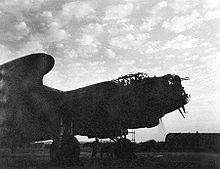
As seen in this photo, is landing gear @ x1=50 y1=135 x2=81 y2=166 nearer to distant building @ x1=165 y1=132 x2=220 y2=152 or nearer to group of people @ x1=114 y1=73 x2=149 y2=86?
group of people @ x1=114 y1=73 x2=149 y2=86

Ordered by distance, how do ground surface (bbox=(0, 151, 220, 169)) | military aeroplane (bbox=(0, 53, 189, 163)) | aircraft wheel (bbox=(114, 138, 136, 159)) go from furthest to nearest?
1. aircraft wheel (bbox=(114, 138, 136, 159))
2. military aeroplane (bbox=(0, 53, 189, 163))
3. ground surface (bbox=(0, 151, 220, 169))

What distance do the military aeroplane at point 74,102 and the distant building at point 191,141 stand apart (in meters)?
24.4

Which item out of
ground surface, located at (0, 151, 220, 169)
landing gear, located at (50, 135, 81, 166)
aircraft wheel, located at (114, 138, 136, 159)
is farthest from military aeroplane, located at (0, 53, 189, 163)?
aircraft wheel, located at (114, 138, 136, 159)

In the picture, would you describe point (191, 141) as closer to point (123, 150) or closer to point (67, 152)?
point (123, 150)

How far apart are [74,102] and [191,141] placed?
29.2 m

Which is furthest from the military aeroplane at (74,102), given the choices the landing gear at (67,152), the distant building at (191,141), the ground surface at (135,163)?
the distant building at (191,141)

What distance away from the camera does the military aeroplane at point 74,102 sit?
15.2 metres

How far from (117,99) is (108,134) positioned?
18.7ft

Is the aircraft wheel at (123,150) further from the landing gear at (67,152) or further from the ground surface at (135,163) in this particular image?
the landing gear at (67,152)

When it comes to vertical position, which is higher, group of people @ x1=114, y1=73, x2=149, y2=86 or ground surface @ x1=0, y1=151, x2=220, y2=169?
group of people @ x1=114, y1=73, x2=149, y2=86

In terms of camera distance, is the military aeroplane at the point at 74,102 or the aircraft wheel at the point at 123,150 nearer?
the military aeroplane at the point at 74,102

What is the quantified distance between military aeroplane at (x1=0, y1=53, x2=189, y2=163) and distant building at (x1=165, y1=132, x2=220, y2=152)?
24355 millimetres

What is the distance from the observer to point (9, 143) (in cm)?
1936

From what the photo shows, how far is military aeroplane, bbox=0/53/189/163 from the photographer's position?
1523cm
